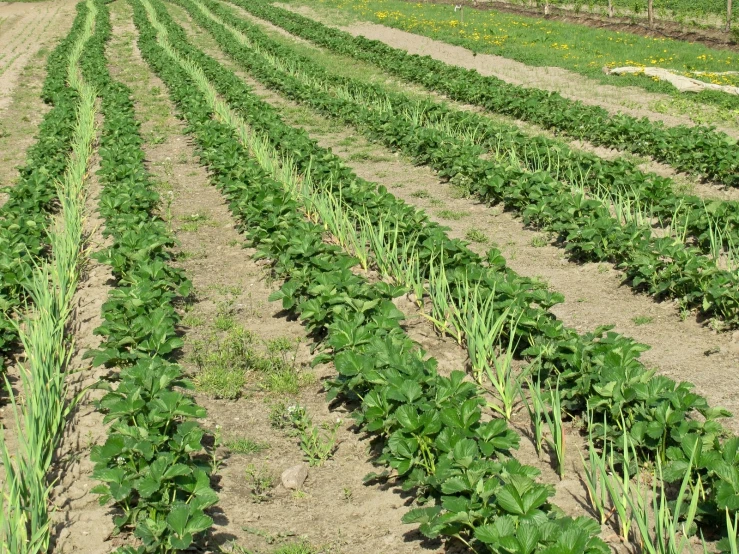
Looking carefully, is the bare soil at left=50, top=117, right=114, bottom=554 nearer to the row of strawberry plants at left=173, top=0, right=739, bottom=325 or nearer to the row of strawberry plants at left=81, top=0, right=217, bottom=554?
the row of strawberry plants at left=81, top=0, right=217, bottom=554

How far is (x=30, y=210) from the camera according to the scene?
27.3 ft

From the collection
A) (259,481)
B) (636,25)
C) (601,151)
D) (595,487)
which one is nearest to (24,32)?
(636,25)

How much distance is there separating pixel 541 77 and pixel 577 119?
6.01 meters

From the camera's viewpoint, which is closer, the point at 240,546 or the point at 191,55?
the point at 240,546

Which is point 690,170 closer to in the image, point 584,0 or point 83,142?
point 83,142

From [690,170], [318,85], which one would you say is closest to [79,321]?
[690,170]

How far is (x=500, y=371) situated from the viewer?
4.51 m

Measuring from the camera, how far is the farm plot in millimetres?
3574

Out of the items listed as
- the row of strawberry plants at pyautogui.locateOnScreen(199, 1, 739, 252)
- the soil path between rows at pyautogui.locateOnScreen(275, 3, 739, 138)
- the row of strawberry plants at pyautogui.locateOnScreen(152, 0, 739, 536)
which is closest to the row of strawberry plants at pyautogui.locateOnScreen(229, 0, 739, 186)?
the row of strawberry plants at pyautogui.locateOnScreen(199, 1, 739, 252)

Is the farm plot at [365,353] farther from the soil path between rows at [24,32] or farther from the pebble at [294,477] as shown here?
the soil path between rows at [24,32]

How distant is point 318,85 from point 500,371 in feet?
42.4

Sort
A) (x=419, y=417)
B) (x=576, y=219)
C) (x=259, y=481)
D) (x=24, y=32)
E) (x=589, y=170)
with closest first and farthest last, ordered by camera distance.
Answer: (x=419, y=417)
(x=259, y=481)
(x=576, y=219)
(x=589, y=170)
(x=24, y=32)

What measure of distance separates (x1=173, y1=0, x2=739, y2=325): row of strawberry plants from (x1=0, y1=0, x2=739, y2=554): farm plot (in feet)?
0.10

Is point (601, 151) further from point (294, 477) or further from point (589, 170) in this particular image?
point (294, 477)
